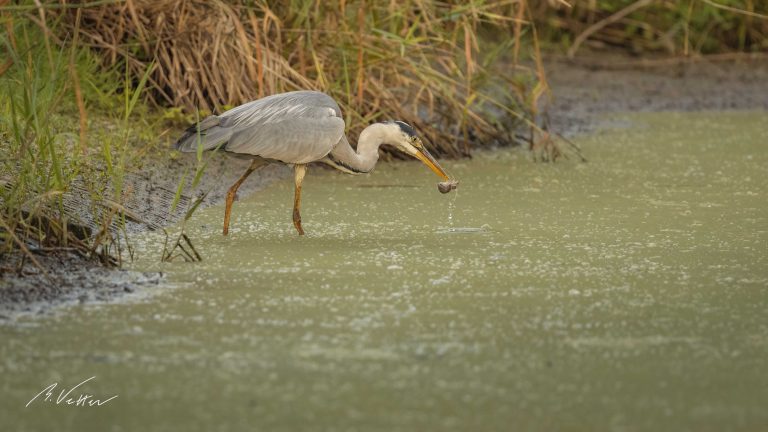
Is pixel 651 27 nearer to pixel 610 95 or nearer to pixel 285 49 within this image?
pixel 610 95

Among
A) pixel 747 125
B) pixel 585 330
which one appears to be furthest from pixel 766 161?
pixel 585 330

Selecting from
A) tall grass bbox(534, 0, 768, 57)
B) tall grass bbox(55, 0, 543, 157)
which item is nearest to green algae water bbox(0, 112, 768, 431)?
tall grass bbox(55, 0, 543, 157)

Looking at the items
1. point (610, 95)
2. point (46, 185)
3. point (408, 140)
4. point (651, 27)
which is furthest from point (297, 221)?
point (651, 27)

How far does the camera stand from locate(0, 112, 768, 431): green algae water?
296cm

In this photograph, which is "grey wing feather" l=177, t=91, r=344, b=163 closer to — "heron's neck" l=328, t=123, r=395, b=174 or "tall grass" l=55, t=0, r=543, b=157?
"heron's neck" l=328, t=123, r=395, b=174

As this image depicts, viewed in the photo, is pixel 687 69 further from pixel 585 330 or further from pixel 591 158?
pixel 585 330

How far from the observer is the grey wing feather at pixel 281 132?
5273mm

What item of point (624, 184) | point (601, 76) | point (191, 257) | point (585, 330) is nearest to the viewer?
point (585, 330)

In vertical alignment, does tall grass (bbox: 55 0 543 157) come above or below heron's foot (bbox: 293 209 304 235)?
above

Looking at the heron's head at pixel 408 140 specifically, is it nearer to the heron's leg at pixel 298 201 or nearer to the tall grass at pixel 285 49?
the heron's leg at pixel 298 201

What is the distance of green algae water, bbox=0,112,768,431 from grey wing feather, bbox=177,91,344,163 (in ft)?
1.02

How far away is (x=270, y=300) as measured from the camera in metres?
3.99

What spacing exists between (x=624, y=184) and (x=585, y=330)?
9.64 feet

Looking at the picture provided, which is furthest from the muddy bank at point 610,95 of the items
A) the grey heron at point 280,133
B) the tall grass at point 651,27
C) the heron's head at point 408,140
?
the heron's head at point 408,140
